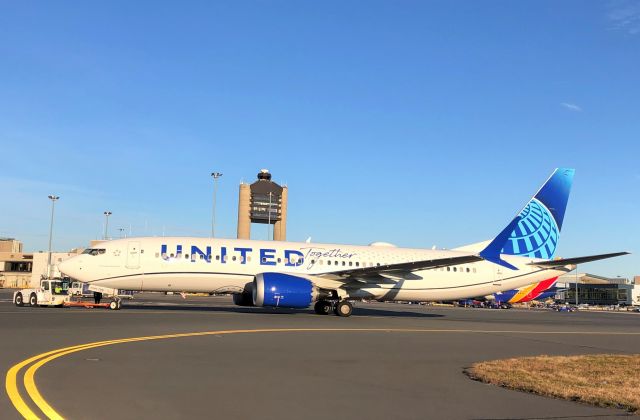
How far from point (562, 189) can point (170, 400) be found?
118 ft

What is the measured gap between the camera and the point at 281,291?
2630 centimetres

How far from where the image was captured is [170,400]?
7.64 meters

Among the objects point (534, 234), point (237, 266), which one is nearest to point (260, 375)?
point (237, 266)

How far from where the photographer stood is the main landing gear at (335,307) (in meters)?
29.1

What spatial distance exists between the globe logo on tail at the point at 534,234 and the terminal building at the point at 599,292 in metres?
94.5

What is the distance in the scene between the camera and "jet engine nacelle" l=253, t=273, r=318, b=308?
85.6 feet

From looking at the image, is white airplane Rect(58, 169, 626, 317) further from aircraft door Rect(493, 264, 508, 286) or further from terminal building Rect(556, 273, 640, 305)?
terminal building Rect(556, 273, 640, 305)

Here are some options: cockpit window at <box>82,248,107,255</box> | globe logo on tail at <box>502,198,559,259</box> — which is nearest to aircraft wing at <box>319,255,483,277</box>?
globe logo on tail at <box>502,198,559,259</box>

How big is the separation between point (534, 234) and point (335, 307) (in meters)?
15.7

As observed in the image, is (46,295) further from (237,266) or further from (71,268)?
(237,266)

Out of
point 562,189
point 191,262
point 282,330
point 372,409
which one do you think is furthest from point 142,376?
point 562,189

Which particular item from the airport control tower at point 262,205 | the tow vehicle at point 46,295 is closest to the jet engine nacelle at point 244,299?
the tow vehicle at point 46,295

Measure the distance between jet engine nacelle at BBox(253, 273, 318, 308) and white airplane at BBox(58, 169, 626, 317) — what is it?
5 centimetres

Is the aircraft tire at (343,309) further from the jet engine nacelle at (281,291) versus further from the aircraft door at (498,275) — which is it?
the aircraft door at (498,275)
